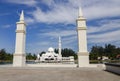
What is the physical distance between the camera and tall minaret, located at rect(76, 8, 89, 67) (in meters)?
18.9

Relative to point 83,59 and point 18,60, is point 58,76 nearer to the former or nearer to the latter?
point 83,59

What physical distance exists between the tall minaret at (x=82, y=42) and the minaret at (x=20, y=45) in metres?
7.35

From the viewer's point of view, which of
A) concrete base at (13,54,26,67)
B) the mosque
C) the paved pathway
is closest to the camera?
the paved pathway

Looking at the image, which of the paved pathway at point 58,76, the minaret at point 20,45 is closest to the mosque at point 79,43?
the minaret at point 20,45

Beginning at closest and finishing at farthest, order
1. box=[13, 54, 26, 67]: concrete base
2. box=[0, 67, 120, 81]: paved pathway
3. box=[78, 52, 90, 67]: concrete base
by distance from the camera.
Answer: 1. box=[0, 67, 120, 81]: paved pathway
2. box=[78, 52, 90, 67]: concrete base
3. box=[13, 54, 26, 67]: concrete base

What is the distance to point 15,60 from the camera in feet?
65.2

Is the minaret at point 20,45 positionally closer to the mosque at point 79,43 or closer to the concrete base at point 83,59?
the mosque at point 79,43

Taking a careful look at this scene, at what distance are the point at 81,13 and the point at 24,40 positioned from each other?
8596 millimetres

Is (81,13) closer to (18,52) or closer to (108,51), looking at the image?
(18,52)

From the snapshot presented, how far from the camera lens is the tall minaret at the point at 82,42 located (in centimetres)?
1892

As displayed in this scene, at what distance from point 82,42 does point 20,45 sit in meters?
8.07

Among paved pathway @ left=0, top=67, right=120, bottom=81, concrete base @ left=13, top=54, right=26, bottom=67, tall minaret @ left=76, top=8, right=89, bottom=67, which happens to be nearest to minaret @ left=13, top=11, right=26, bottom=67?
concrete base @ left=13, top=54, right=26, bottom=67

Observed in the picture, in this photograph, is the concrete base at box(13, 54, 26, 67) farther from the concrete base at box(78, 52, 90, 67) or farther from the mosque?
the concrete base at box(78, 52, 90, 67)

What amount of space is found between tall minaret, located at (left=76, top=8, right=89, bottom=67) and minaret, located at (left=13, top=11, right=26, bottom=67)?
24.1ft
